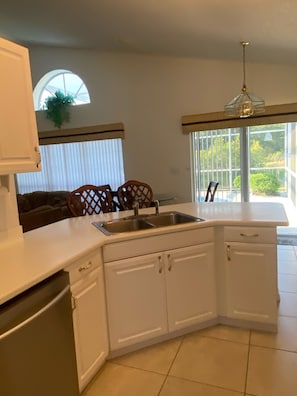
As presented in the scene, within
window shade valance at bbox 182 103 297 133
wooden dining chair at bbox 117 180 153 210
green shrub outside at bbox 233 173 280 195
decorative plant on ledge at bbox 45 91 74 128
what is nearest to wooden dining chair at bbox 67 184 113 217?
wooden dining chair at bbox 117 180 153 210

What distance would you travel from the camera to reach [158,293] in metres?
2.23

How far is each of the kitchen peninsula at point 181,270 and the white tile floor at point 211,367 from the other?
0.10 meters

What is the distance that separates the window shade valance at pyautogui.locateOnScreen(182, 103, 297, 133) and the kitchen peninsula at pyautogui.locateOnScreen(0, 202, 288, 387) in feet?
7.94

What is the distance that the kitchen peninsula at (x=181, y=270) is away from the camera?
2098 millimetres

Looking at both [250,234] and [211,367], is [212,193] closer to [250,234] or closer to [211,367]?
[250,234]

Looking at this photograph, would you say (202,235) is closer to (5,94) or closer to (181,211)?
(181,211)

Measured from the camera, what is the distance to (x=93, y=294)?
195cm

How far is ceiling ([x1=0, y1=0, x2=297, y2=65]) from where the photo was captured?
268 centimetres

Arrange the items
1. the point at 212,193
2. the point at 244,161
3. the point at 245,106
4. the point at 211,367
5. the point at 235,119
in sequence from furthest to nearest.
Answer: the point at 244,161
the point at 235,119
the point at 212,193
the point at 245,106
the point at 211,367

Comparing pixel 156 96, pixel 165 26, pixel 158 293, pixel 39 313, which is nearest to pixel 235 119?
pixel 156 96

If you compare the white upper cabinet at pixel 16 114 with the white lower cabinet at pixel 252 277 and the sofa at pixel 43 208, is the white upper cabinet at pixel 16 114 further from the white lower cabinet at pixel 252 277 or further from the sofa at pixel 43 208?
the sofa at pixel 43 208

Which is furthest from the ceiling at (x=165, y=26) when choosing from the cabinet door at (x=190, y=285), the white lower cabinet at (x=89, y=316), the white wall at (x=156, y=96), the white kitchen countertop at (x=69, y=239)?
the white lower cabinet at (x=89, y=316)

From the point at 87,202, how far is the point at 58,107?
9.96 ft

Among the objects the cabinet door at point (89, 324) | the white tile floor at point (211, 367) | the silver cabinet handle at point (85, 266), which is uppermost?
the silver cabinet handle at point (85, 266)
